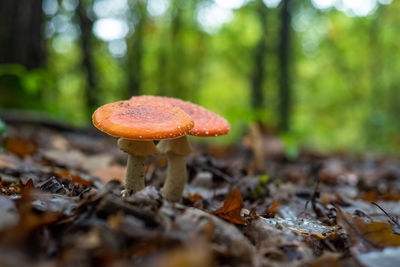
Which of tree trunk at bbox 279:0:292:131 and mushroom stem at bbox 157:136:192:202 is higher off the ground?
tree trunk at bbox 279:0:292:131

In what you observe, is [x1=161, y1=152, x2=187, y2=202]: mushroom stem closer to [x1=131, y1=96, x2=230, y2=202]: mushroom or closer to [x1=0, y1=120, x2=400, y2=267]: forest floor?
[x1=131, y1=96, x2=230, y2=202]: mushroom

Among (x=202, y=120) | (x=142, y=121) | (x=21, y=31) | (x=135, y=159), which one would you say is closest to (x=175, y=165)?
(x=135, y=159)

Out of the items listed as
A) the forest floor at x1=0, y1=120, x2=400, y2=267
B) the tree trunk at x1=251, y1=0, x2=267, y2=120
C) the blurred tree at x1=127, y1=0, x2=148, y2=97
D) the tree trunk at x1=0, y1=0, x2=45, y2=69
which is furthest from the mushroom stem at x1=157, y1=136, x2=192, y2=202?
the blurred tree at x1=127, y1=0, x2=148, y2=97

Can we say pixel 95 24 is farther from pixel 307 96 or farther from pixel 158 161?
pixel 307 96

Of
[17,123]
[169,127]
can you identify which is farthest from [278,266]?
[17,123]

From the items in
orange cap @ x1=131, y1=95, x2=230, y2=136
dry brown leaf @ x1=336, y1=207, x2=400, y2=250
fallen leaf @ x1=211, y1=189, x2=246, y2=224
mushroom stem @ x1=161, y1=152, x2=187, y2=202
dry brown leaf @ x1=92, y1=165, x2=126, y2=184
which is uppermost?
orange cap @ x1=131, y1=95, x2=230, y2=136
